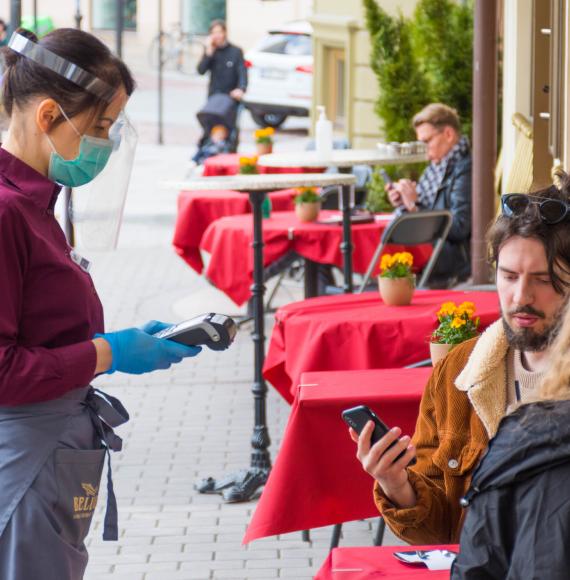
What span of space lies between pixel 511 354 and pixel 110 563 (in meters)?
2.59

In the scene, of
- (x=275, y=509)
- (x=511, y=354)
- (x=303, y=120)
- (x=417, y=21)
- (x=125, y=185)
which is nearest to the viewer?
(x=511, y=354)

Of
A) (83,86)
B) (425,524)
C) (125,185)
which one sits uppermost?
(83,86)

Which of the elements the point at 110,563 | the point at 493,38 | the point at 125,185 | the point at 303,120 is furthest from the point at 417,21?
the point at 303,120

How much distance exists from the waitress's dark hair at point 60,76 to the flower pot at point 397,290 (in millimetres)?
2622

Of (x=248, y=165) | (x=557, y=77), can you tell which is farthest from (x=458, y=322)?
(x=248, y=165)

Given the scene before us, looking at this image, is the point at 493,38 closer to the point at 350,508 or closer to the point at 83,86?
the point at 350,508

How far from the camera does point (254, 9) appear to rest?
110 feet

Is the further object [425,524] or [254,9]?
[254,9]

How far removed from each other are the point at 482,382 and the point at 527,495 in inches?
33.5

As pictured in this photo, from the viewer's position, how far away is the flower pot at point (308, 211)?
26.2ft

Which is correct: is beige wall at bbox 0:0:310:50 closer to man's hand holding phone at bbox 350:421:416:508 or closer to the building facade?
the building facade

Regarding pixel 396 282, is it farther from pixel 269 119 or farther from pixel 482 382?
pixel 269 119

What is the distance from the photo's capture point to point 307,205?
8.00 metres

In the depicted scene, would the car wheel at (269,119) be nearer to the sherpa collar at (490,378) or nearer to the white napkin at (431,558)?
the sherpa collar at (490,378)
